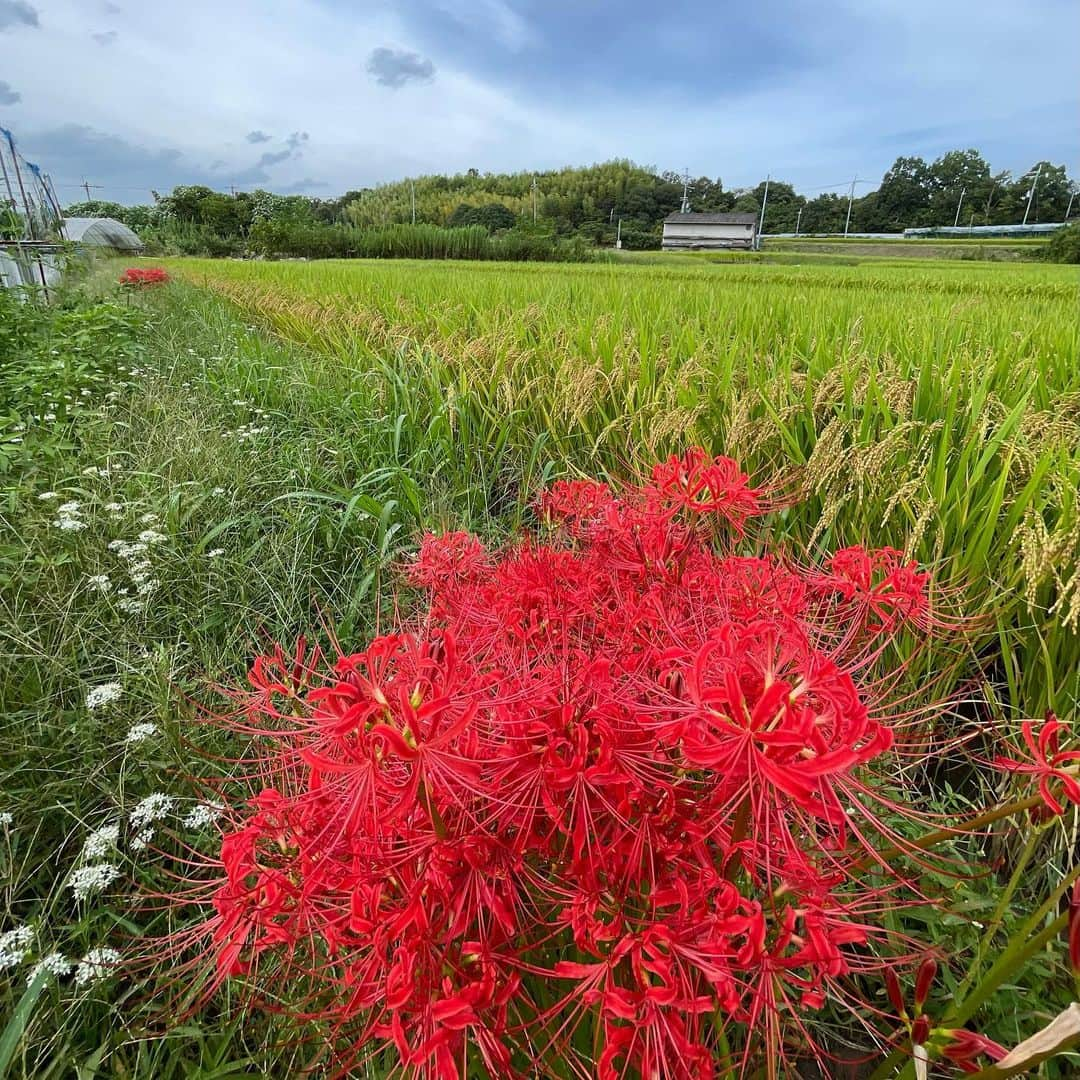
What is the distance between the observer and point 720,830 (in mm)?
645

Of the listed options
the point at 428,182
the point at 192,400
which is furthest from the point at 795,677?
the point at 428,182

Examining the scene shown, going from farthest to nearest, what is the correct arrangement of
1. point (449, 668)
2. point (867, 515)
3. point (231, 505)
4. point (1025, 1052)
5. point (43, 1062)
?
1. point (231, 505)
2. point (867, 515)
3. point (43, 1062)
4. point (449, 668)
5. point (1025, 1052)

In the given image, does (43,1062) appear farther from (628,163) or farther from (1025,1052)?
(628,163)

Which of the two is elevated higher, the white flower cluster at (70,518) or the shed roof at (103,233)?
the shed roof at (103,233)

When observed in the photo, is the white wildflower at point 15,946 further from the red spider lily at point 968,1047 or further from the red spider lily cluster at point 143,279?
the red spider lily cluster at point 143,279

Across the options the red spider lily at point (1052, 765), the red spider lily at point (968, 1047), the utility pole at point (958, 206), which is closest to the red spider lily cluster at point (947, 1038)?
the red spider lily at point (968, 1047)

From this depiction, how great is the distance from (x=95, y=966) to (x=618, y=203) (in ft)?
233

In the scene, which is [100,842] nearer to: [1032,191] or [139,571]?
[139,571]

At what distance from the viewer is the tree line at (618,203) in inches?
1977

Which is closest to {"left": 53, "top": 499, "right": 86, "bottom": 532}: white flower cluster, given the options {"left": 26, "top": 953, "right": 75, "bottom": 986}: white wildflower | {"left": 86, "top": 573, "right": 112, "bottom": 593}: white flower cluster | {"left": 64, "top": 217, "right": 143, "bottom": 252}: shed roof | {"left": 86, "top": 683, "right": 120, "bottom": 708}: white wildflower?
{"left": 86, "top": 573, "right": 112, "bottom": 593}: white flower cluster

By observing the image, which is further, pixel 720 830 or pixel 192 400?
pixel 192 400

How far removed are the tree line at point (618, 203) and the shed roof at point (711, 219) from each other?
329cm

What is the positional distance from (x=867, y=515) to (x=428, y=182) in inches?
2670

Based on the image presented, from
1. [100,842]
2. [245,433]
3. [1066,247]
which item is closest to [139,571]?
[100,842]
